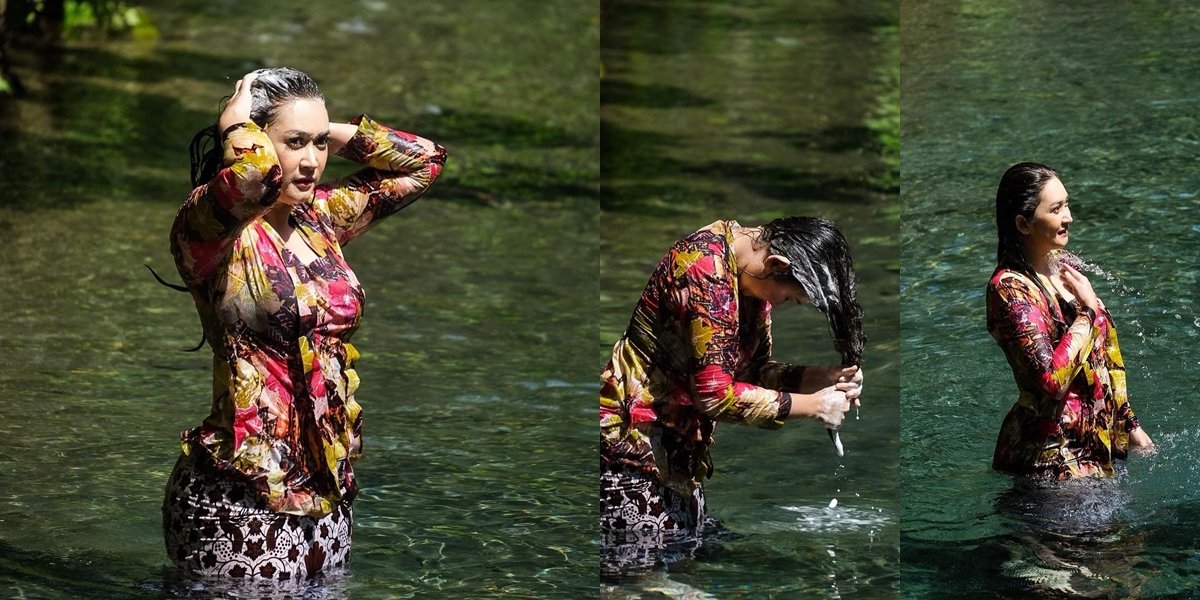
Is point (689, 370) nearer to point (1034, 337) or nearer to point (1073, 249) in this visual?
point (1034, 337)

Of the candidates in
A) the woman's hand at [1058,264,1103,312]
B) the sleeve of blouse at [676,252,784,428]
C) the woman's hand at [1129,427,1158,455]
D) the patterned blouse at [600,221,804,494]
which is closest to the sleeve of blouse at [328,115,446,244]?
the patterned blouse at [600,221,804,494]

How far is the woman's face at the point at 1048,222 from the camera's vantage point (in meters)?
5.75

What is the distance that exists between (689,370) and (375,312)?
175 inches

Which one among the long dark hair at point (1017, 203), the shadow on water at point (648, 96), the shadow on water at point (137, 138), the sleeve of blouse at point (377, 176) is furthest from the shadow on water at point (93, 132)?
the long dark hair at point (1017, 203)

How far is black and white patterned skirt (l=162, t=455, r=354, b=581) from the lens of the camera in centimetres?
494

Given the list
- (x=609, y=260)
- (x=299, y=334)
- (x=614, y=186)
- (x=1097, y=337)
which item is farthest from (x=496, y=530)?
(x=614, y=186)

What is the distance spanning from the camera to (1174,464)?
665cm

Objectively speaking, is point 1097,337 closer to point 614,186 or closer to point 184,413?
point 184,413

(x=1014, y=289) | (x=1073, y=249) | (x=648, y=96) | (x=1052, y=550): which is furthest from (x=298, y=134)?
(x=648, y=96)

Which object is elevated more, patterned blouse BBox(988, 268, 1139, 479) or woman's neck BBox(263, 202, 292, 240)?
woman's neck BBox(263, 202, 292, 240)

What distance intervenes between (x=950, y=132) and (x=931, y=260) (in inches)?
86.5

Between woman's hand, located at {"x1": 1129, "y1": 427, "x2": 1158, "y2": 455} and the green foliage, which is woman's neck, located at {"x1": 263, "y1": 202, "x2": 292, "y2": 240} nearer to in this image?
woman's hand, located at {"x1": 1129, "y1": 427, "x2": 1158, "y2": 455}

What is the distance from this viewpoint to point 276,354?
15.8ft

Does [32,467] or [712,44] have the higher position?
[712,44]
